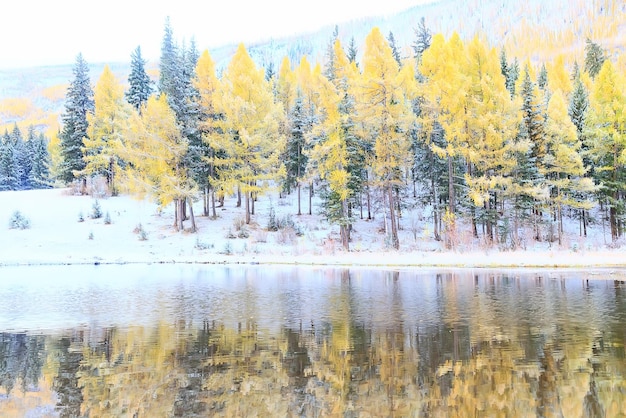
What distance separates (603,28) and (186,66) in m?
174

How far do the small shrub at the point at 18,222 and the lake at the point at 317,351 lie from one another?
68.6ft

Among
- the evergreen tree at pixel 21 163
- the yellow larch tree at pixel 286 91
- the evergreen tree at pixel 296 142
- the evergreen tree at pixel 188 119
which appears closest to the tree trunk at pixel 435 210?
the evergreen tree at pixel 296 142

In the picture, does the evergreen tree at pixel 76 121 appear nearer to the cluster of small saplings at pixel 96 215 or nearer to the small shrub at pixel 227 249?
the cluster of small saplings at pixel 96 215

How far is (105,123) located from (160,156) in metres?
13.9

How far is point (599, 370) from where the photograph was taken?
23.0 feet

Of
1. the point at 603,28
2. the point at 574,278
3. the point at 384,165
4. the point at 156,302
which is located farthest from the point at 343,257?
the point at 603,28

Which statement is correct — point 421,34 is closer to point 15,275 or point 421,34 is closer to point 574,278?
point 574,278

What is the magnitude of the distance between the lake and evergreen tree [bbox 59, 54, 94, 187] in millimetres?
→ 33279

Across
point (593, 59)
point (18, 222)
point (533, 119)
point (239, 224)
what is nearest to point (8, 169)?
point (18, 222)

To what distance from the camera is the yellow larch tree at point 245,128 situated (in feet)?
→ 111

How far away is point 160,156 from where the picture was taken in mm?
34406

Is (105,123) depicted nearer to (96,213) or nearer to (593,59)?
(96,213)

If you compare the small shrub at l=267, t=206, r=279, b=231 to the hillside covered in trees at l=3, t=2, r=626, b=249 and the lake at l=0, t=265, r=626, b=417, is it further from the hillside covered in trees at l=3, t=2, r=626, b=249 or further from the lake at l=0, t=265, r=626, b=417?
the lake at l=0, t=265, r=626, b=417

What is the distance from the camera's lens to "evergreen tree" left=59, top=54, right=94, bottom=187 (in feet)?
153
